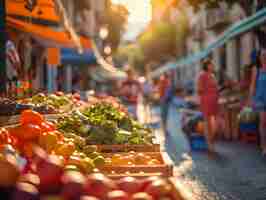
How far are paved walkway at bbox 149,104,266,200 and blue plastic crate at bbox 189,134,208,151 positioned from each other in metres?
0.20

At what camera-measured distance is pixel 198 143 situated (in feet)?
35.9

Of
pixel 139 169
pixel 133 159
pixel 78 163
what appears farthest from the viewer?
pixel 133 159

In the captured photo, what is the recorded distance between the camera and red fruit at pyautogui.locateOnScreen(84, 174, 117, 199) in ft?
9.09

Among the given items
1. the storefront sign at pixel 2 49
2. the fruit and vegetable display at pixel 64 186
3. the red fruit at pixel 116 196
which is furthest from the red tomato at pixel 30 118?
the storefront sign at pixel 2 49

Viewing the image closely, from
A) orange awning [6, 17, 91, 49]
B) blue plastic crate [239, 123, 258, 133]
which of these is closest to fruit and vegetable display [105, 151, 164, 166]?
blue plastic crate [239, 123, 258, 133]

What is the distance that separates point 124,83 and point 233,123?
5091mm

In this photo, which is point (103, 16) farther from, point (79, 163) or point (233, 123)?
point (79, 163)

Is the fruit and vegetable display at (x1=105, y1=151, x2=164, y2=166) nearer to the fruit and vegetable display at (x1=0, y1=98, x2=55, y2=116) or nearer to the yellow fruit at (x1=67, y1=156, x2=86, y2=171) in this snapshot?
the yellow fruit at (x1=67, y1=156, x2=86, y2=171)

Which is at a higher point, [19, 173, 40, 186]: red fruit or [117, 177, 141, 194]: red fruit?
[19, 173, 40, 186]: red fruit

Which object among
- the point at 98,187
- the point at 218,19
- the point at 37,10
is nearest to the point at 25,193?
the point at 98,187

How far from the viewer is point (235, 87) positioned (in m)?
15.2

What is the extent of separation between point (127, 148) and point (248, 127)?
6.84 metres

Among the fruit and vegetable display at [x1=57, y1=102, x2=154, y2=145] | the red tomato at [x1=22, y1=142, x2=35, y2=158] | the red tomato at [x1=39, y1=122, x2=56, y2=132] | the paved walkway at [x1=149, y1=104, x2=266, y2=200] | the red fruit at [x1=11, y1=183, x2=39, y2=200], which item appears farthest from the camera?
the paved walkway at [x1=149, y1=104, x2=266, y2=200]

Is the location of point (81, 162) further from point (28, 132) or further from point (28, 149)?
point (28, 132)
